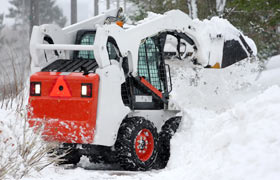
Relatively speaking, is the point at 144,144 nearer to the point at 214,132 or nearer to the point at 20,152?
the point at 214,132

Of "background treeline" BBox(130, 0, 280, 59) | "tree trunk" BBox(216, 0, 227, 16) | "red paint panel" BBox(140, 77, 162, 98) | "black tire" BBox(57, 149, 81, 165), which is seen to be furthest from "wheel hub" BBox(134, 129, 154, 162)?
"tree trunk" BBox(216, 0, 227, 16)

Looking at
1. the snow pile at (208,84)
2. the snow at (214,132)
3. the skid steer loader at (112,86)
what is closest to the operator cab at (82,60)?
the skid steer loader at (112,86)

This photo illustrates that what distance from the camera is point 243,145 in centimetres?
555

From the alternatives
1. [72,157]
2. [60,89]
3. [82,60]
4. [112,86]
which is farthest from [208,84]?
[60,89]

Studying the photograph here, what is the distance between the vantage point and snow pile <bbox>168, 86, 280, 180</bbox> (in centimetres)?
522

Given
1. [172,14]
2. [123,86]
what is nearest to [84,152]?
[123,86]

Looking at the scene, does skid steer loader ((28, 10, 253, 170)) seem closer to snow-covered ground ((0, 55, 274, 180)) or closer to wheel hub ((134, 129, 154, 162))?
wheel hub ((134, 129, 154, 162))

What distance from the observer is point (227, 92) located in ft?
33.3

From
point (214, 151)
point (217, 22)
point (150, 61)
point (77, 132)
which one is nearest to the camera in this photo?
point (214, 151)

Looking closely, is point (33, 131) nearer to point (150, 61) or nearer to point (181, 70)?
point (150, 61)

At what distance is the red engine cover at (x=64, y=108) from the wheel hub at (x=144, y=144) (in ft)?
2.87

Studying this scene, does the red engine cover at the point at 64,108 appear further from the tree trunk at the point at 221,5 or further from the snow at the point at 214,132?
the tree trunk at the point at 221,5

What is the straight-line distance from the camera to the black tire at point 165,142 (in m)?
8.48

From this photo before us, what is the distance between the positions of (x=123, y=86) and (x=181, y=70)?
78.8 inches
